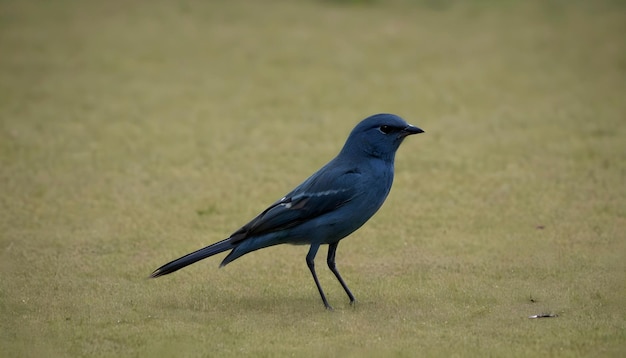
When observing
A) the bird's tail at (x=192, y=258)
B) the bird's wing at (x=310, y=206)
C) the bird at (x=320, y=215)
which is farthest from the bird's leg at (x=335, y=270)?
the bird's tail at (x=192, y=258)

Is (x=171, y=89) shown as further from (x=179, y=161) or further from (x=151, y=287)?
(x=151, y=287)

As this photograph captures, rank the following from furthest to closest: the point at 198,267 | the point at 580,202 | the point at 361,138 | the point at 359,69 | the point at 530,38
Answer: the point at 530,38 < the point at 359,69 < the point at 580,202 < the point at 198,267 < the point at 361,138

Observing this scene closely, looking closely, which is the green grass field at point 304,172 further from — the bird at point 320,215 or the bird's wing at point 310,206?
the bird's wing at point 310,206

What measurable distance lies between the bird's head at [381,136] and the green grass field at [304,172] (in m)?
0.64

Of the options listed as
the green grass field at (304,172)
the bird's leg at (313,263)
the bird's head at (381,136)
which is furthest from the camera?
the bird's head at (381,136)

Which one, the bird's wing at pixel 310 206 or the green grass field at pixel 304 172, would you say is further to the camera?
the bird's wing at pixel 310 206

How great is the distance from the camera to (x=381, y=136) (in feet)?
14.0

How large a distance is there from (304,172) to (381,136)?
1.69 metres

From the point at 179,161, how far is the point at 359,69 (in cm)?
222

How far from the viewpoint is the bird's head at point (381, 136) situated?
426cm

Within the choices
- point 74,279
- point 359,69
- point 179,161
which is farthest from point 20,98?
point 74,279

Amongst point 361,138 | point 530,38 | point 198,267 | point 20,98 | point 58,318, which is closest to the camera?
point 58,318

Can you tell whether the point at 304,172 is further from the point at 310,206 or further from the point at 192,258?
the point at 192,258

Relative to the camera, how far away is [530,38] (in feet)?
27.1
